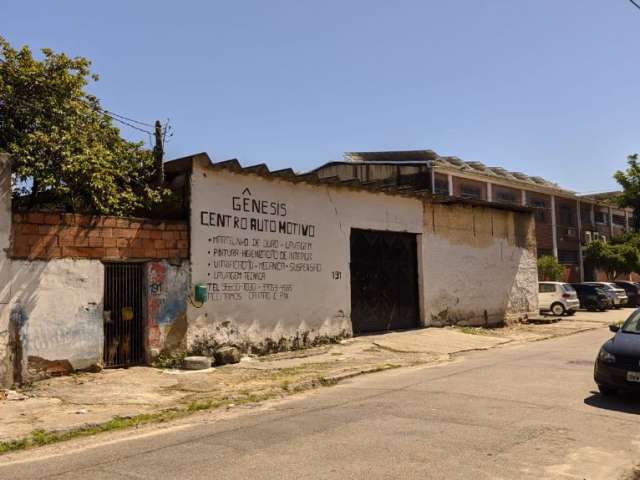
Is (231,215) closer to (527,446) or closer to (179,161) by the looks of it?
(179,161)

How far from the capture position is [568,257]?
154 ft

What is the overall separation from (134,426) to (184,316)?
4.83 m

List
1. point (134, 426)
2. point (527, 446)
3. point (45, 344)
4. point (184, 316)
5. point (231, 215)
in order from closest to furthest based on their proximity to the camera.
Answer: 1. point (527, 446)
2. point (134, 426)
3. point (45, 344)
4. point (184, 316)
5. point (231, 215)

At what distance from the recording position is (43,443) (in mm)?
6660

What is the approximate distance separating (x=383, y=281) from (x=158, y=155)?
7845 mm

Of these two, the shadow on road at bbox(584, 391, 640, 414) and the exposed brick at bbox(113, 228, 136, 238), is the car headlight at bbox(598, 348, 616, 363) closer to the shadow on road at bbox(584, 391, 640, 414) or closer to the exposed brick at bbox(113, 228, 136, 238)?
the shadow on road at bbox(584, 391, 640, 414)

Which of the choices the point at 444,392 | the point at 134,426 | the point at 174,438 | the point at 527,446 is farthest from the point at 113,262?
the point at 527,446

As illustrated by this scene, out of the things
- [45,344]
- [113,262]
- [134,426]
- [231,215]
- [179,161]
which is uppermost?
[179,161]

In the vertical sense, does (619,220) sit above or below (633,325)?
above

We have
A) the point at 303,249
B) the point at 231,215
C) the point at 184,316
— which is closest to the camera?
the point at 184,316

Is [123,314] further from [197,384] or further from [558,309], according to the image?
[558,309]

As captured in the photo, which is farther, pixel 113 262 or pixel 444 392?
pixel 113 262

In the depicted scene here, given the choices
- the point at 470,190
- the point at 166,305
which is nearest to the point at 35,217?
the point at 166,305

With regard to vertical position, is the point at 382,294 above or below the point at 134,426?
above
